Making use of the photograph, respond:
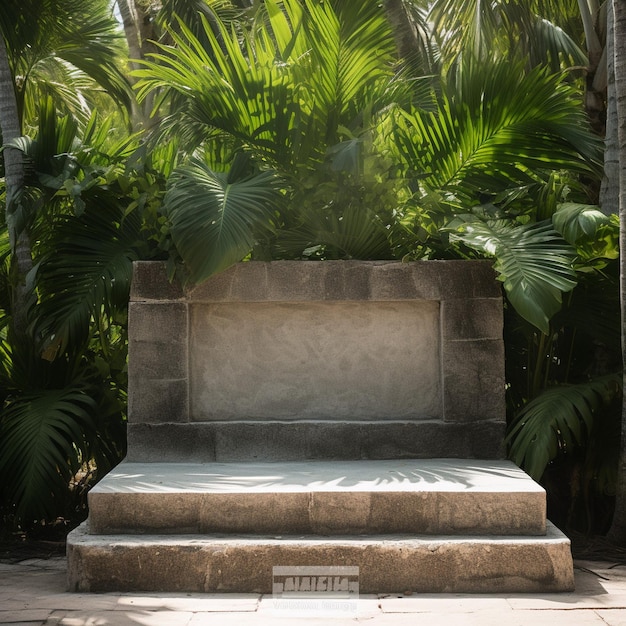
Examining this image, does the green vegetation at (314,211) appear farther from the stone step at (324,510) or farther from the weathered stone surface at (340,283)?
the stone step at (324,510)

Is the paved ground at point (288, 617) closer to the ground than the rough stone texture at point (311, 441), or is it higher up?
closer to the ground

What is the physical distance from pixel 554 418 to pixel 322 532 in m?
1.51

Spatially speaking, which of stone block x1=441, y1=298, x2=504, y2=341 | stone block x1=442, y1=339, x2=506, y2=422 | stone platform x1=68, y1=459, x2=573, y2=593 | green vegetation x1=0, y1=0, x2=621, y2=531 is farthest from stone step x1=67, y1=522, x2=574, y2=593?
stone block x1=441, y1=298, x2=504, y2=341

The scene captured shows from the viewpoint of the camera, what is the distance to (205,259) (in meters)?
4.94

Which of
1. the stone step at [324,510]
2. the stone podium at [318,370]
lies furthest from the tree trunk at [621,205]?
the stone step at [324,510]

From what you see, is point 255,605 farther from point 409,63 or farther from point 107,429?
point 409,63

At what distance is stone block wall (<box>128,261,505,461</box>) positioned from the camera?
17.3 feet

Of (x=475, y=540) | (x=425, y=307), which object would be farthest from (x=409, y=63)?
(x=475, y=540)

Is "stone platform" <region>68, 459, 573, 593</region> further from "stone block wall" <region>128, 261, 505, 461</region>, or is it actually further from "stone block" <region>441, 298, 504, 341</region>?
"stone block" <region>441, 298, 504, 341</region>

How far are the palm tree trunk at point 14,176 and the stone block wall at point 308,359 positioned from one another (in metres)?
1.11

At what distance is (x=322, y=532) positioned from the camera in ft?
14.1

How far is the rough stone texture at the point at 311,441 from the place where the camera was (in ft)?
17.3

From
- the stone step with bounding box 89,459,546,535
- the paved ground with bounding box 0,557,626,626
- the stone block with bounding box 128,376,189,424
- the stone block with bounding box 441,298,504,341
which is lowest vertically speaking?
the paved ground with bounding box 0,557,626,626

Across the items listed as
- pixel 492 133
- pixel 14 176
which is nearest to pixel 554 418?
pixel 492 133
